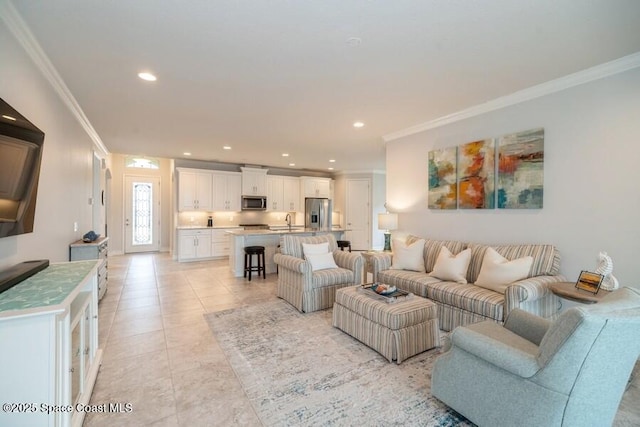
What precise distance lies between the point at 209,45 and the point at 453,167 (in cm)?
337

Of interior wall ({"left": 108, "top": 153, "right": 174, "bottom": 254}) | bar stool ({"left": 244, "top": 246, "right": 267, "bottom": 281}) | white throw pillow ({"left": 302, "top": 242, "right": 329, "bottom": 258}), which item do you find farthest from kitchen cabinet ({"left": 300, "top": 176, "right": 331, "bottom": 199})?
white throw pillow ({"left": 302, "top": 242, "right": 329, "bottom": 258})

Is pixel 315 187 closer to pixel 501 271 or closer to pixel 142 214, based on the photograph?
pixel 142 214

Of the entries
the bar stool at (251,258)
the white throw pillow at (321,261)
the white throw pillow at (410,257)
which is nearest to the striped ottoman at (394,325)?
the white throw pillow at (321,261)

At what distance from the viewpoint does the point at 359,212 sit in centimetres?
948

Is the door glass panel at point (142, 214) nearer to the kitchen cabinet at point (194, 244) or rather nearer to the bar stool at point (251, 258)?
the kitchen cabinet at point (194, 244)

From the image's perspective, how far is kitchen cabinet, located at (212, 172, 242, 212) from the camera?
7.78 metres

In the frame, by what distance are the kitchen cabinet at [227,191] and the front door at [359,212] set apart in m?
3.63

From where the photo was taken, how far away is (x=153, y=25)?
2.05 meters

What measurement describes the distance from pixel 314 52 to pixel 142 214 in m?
8.25

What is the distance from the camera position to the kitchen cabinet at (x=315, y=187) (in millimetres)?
9125

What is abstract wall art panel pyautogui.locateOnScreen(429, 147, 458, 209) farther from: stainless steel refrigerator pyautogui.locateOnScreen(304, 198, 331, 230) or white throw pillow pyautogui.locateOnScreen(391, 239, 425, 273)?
stainless steel refrigerator pyautogui.locateOnScreen(304, 198, 331, 230)

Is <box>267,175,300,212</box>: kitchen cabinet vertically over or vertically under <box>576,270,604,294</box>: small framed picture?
over

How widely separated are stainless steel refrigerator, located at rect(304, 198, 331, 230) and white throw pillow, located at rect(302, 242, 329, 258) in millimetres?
4809

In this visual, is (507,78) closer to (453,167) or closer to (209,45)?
(453,167)
